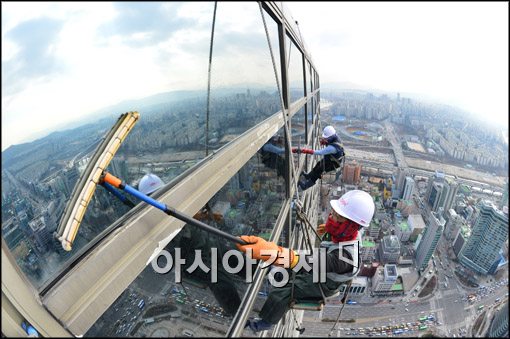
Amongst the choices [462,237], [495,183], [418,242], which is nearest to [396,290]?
[418,242]

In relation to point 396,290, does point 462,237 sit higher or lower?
higher

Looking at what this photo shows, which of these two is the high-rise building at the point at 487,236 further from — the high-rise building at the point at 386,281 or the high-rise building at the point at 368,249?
the high-rise building at the point at 386,281

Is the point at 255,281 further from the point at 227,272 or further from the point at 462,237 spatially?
the point at 462,237

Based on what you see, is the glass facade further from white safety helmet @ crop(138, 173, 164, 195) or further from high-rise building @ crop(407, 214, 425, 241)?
high-rise building @ crop(407, 214, 425, 241)

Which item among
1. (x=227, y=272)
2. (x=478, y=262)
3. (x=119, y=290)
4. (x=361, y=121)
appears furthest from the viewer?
(x=361, y=121)

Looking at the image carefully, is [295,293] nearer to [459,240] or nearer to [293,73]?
[293,73]

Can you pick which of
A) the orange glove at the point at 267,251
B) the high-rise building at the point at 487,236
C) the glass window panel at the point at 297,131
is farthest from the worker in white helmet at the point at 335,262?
the high-rise building at the point at 487,236
